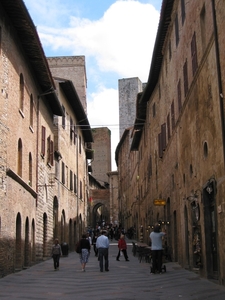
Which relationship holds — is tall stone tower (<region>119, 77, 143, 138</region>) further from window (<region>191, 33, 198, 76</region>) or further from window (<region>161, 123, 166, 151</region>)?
window (<region>191, 33, 198, 76</region>)

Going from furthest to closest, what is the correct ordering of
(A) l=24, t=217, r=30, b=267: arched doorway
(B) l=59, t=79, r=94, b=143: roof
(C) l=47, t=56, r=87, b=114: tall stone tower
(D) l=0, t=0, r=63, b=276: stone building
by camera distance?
(C) l=47, t=56, r=87, b=114: tall stone tower
(B) l=59, t=79, r=94, b=143: roof
(A) l=24, t=217, r=30, b=267: arched doorway
(D) l=0, t=0, r=63, b=276: stone building

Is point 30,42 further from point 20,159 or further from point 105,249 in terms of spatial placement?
point 105,249

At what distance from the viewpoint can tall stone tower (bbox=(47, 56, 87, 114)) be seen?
54.8 meters

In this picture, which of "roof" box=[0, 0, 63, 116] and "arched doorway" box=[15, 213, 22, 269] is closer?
"roof" box=[0, 0, 63, 116]

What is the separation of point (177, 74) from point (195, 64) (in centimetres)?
389

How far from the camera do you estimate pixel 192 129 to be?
14742 mm

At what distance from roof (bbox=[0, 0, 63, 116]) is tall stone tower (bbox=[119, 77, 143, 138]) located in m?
47.0

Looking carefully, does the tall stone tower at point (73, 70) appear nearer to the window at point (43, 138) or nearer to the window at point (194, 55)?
the window at point (43, 138)

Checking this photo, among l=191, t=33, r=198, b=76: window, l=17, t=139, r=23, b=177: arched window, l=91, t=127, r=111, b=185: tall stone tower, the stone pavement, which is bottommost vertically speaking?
the stone pavement

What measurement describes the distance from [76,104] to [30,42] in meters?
15.9

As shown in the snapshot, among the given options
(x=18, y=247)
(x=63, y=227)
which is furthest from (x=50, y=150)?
(x=18, y=247)

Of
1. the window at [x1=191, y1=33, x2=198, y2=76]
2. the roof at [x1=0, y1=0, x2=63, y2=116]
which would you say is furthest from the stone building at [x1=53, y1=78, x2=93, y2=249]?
the window at [x1=191, y1=33, x2=198, y2=76]

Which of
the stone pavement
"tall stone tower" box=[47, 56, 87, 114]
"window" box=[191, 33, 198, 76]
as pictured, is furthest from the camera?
"tall stone tower" box=[47, 56, 87, 114]

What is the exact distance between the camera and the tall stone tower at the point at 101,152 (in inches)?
3073
